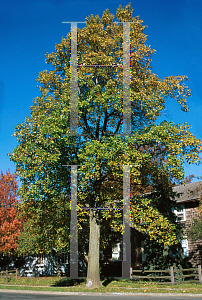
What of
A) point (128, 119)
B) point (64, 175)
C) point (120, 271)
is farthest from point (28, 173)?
point (120, 271)

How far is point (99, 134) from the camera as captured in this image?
1984 cm

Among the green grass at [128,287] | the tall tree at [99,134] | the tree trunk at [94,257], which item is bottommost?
the green grass at [128,287]

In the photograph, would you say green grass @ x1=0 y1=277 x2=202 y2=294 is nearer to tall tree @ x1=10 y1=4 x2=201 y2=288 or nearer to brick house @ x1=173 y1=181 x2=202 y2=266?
tall tree @ x1=10 y1=4 x2=201 y2=288

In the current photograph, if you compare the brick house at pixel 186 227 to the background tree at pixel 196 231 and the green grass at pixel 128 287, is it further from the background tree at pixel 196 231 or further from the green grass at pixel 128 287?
the green grass at pixel 128 287

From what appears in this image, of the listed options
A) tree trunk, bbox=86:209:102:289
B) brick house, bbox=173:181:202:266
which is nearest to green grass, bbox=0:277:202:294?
tree trunk, bbox=86:209:102:289

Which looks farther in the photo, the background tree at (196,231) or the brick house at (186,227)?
the brick house at (186,227)

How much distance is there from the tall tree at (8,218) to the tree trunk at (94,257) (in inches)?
531

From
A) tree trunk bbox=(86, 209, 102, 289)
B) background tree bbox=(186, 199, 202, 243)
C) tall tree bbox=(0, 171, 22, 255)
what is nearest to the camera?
tree trunk bbox=(86, 209, 102, 289)

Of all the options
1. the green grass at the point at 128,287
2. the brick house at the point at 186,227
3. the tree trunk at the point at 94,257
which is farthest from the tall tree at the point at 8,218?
the tree trunk at the point at 94,257

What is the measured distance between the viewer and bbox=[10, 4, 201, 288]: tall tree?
16.2m

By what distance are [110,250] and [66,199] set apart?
1481 centimetres

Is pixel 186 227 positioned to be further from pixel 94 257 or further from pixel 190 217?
pixel 94 257

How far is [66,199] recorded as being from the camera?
776 inches

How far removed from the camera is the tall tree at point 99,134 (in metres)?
16.2
